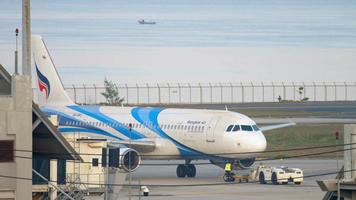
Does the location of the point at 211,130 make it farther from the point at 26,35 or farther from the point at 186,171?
the point at 26,35

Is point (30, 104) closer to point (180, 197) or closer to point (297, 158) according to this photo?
point (180, 197)

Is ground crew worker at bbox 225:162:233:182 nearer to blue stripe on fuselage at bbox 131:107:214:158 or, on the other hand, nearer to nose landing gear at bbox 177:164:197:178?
blue stripe on fuselage at bbox 131:107:214:158

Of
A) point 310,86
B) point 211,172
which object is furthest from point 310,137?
point 310,86

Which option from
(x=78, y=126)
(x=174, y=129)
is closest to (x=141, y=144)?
(x=174, y=129)

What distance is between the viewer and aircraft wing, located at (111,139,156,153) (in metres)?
63.5

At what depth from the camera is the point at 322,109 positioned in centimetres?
13738

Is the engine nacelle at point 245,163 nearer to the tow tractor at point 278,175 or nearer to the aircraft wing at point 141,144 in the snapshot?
the tow tractor at point 278,175

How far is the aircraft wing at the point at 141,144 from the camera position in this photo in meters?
63.5

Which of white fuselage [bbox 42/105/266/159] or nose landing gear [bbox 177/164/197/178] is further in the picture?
nose landing gear [bbox 177/164/197/178]

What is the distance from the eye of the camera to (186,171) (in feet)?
210

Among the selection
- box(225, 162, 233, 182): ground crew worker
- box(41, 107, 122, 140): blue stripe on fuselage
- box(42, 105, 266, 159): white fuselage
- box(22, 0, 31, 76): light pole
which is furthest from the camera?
box(41, 107, 122, 140): blue stripe on fuselage

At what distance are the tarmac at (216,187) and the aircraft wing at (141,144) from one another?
4.23ft

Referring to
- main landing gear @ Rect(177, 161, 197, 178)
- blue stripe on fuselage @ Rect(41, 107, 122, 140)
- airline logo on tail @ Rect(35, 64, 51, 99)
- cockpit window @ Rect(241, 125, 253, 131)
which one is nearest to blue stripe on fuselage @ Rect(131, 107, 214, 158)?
Answer: main landing gear @ Rect(177, 161, 197, 178)

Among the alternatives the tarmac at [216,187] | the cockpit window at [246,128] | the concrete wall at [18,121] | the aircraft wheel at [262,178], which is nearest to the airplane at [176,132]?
the cockpit window at [246,128]
